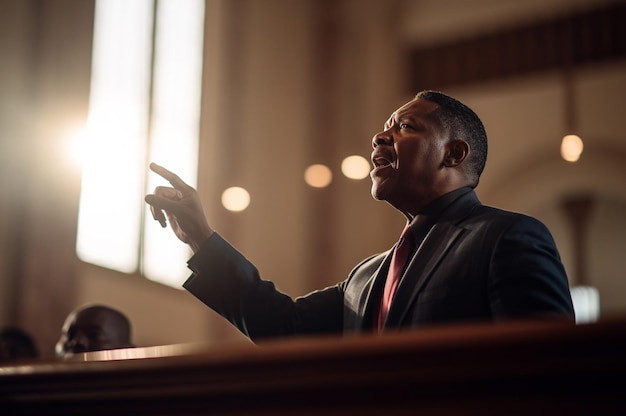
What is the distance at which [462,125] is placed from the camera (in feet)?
9.25

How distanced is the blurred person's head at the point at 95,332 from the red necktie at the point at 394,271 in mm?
1869

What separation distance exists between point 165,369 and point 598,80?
34.5ft

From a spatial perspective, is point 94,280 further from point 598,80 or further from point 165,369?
point 165,369

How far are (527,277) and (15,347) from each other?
3.63 metres

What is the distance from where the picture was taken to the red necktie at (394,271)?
227 cm

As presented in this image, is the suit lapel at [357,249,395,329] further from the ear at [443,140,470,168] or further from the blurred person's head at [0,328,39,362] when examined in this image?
the blurred person's head at [0,328,39,362]

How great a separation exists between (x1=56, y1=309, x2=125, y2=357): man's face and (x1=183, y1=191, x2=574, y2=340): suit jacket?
65.7 inches

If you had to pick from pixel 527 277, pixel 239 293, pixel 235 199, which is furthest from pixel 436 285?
pixel 235 199

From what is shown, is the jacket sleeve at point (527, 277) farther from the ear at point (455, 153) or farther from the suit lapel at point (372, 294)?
the ear at point (455, 153)

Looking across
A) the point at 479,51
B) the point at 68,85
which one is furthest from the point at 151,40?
the point at 479,51

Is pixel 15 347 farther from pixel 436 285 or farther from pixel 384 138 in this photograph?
pixel 436 285

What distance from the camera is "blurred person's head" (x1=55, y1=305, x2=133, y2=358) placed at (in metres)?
3.98

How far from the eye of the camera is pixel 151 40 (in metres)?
10.3

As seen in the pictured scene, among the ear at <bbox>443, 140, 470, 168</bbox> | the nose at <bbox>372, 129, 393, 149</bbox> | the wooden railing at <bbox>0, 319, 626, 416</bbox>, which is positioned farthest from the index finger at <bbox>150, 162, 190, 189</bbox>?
the wooden railing at <bbox>0, 319, 626, 416</bbox>
